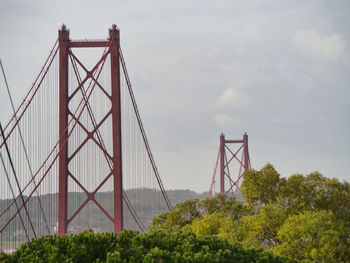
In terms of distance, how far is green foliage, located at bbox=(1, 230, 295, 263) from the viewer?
344 inches

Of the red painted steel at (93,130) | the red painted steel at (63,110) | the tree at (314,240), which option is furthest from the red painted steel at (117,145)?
the tree at (314,240)

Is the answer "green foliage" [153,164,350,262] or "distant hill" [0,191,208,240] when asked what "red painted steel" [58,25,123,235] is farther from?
Result: "green foliage" [153,164,350,262]

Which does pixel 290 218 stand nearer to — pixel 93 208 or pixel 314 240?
pixel 314 240

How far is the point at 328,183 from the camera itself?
64.8 ft

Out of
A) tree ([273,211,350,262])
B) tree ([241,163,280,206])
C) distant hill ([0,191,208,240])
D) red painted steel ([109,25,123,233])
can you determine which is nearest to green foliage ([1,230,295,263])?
tree ([273,211,350,262])

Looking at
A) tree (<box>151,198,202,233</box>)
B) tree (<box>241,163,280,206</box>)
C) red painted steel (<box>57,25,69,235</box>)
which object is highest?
red painted steel (<box>57,25,69,235</box>)

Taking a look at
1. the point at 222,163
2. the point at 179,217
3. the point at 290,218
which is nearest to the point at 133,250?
the point at 290,218

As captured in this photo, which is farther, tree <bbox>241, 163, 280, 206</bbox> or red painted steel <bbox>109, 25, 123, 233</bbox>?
red painted steel <bbox>109, 25, 123, 233</bbox>

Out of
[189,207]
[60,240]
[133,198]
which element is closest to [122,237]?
[60,240]

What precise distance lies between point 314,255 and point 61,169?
421 inches

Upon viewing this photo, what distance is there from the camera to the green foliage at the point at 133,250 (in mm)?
8750

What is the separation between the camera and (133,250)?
30.0 ft

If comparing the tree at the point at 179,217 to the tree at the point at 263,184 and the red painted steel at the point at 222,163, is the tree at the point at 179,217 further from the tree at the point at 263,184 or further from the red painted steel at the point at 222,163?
the red painted steel at the point at 222,163

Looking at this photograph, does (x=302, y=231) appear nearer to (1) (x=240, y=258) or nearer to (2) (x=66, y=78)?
(1) (x=240, y=258)
